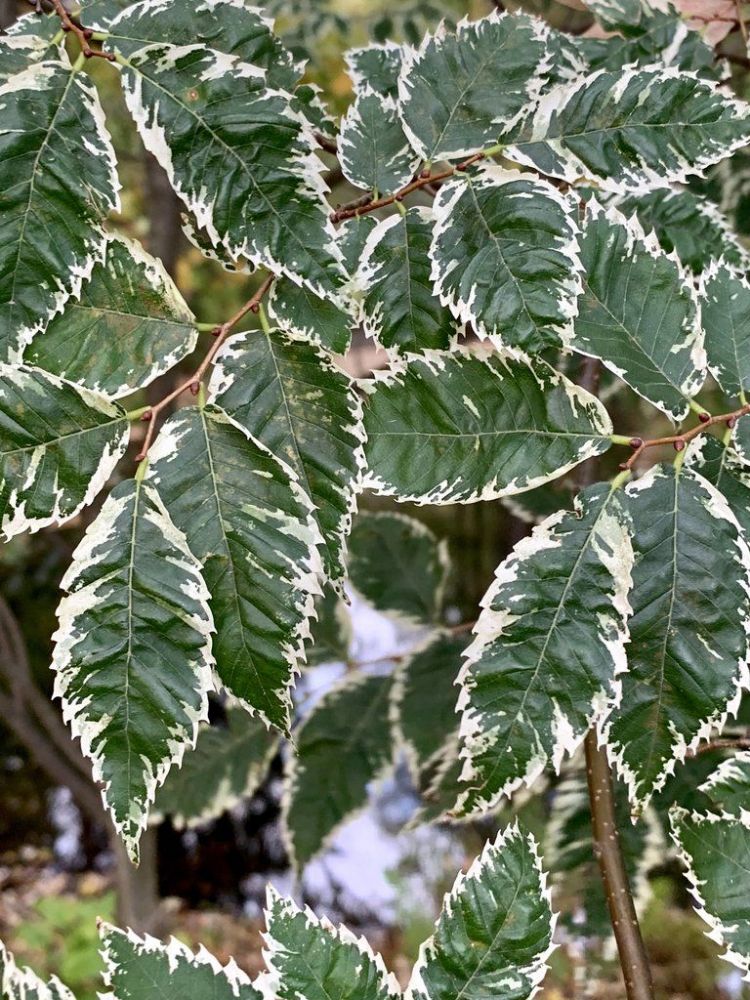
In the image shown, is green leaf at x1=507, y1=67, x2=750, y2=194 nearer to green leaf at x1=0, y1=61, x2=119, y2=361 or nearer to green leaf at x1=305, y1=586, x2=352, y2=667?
green leaf at x1=0, y1=61, x2=119, y2=361

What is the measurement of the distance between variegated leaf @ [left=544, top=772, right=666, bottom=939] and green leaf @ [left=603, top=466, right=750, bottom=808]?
1.01 feet

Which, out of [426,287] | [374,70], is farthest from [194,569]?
[374,70]

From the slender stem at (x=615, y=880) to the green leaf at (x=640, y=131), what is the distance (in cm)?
16

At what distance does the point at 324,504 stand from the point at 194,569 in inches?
3.1

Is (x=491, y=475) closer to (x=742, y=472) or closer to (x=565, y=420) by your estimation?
(x=565, y=420)

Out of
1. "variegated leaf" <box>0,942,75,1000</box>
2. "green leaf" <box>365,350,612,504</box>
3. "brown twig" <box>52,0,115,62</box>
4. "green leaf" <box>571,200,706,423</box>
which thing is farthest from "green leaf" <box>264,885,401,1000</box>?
"brown twig" <box>52,0,115,62</box>

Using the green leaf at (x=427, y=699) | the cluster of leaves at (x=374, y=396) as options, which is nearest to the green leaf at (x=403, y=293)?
the cluster of leaves at (x=374, y=396)

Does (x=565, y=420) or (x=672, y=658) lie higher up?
(x=565, y=420)

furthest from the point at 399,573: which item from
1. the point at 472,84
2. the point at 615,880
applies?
the point at 472,84

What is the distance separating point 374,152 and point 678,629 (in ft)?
1.03

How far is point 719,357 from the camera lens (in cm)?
51

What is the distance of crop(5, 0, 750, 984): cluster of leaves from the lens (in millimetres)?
423

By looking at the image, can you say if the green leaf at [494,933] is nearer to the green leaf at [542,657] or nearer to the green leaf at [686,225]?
the green leaf at [542,657]

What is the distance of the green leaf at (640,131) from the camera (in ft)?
1.52
